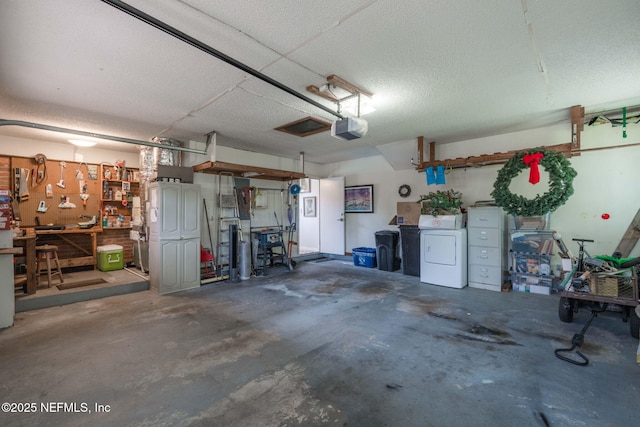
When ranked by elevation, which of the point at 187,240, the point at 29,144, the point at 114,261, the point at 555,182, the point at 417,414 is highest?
the point at 29,144

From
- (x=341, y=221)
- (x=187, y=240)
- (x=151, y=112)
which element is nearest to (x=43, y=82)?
(x=151, y=112)

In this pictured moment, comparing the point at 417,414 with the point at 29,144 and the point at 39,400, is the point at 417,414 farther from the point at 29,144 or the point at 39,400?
the point at 29,144

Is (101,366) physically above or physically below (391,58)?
below

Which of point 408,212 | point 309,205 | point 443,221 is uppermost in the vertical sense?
point 309,205

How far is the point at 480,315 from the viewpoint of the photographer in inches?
137

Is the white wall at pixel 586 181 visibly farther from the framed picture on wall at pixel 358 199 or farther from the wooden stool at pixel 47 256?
the wooden stool at pixel 47 256

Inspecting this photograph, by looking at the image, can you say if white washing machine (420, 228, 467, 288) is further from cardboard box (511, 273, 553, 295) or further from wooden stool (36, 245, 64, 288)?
wooden stool (36, 245, 64, 288)

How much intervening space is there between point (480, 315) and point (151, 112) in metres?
5.04

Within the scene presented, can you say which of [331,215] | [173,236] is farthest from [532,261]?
[173,236]

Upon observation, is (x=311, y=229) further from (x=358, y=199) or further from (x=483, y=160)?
(x=483, y=160)

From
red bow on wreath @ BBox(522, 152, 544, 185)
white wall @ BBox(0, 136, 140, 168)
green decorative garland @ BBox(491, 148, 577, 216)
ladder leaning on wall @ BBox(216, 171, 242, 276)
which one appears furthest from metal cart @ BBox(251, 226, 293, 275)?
red bow on wreath @ BBox(522, 152, 544, 185)

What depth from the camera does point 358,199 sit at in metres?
7.34

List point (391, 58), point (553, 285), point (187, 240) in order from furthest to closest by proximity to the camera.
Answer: point (187, 240) → point (553, 285) → point (391, 58)

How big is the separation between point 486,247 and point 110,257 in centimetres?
694
